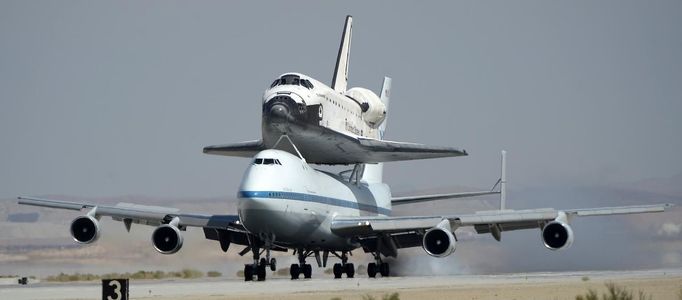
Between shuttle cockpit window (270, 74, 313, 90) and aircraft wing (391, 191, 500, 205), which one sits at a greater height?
shuttle cockpit window (270, 74, 313, 90)

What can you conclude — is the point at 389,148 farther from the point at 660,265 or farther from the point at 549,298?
the point at 549,298

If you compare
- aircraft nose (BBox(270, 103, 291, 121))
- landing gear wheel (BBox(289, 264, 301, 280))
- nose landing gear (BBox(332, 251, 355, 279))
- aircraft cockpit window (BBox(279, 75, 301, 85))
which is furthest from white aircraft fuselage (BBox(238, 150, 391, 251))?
aircraft cockpit window (BBox(279, 75, 301, 85))

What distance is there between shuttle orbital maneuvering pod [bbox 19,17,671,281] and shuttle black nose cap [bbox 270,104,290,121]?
4 centimetres

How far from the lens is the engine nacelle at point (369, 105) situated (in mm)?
69231

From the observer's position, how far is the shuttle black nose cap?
5709 centimetres

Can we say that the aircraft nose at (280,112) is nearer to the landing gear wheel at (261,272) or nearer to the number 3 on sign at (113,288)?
the landing gear wheel at (261,272)

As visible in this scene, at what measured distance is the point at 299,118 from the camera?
5831 centimetres

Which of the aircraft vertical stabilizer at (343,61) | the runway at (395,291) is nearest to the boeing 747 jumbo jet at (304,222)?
the runway at (395,291)

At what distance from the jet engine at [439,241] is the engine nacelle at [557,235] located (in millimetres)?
3647

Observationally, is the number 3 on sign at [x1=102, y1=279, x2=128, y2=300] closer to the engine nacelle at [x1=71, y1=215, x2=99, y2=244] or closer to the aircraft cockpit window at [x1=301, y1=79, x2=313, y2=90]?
the engine nacelle at [x1=71, y1=215, x2=99, y2=244]

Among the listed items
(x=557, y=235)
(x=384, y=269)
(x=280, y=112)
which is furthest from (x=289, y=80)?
(x=557, y=235)

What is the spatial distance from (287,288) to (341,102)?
77.9ft

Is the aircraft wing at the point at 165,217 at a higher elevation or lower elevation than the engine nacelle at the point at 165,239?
higher

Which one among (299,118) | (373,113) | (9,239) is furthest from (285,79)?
(9,239)
